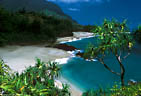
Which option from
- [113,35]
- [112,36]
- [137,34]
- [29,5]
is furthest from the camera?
[29,5]

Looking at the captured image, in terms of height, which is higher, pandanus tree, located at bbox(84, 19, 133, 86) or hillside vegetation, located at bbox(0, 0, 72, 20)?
hillside vegetation, located at bbox(0, 0, 72, 20)

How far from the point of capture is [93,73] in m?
19.6

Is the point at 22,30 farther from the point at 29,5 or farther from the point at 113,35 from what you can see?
the point at 29,5

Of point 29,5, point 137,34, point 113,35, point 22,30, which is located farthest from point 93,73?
point 29,5

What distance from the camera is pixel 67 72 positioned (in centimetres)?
1878

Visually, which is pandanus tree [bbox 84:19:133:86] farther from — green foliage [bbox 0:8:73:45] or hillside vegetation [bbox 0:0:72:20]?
hillside vegetation [bbox 0:0:72:20]

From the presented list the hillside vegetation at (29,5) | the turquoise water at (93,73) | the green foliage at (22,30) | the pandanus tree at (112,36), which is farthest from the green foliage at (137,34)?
the hillside vegetation at (29,5)

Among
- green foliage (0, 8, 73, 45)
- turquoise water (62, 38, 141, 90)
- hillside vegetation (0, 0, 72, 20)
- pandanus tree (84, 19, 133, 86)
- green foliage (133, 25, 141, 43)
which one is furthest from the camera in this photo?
hillside vegetation (0, 0, 72, 20)

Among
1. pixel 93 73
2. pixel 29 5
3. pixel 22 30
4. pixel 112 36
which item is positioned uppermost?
pixel 29 5

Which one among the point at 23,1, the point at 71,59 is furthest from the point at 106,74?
the point at 23,1

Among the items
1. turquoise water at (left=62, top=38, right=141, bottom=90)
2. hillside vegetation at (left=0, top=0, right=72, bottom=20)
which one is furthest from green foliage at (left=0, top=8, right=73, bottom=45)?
hillside vegetation at (left=0, top=0, right=72, bottom=20)

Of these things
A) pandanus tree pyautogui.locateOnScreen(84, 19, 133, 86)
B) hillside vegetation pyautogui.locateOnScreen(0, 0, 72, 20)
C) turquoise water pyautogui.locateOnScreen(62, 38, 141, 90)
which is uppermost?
hillside vegetation pyautogui.locateOnScreen(0, 0, 72, 20)

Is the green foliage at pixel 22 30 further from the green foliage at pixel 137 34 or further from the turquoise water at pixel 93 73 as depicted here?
the green foliage at pixel 137 34

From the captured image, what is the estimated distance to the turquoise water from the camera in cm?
1647
